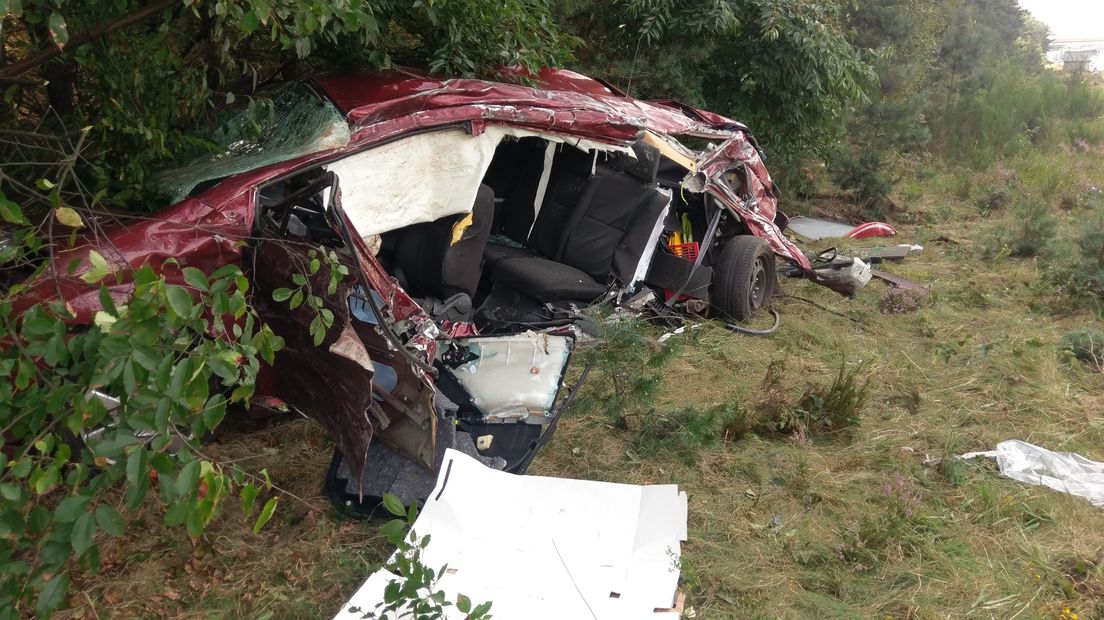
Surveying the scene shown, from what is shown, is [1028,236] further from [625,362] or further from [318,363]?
[318,363]

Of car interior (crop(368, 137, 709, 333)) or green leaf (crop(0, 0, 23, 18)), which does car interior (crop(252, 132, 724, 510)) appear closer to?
car interior (crop(368, 137, 709, 333))

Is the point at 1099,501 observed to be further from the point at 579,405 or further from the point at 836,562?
the point at 579,405

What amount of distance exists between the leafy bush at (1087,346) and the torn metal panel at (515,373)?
145 inches

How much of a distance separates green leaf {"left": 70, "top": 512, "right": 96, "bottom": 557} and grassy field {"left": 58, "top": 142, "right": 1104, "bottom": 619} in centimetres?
121

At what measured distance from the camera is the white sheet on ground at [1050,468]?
377cm

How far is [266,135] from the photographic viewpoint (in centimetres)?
382

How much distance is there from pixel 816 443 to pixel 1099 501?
4.04 ft

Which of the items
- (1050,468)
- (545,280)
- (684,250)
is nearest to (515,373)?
(545,280)

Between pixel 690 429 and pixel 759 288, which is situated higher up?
pixel 690 429

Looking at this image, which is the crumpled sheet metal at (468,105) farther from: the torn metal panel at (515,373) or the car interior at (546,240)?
the torn metal panel at (515,373)

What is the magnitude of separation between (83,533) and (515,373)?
2.06m

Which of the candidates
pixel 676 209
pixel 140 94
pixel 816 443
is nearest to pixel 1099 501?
pixel 816 443

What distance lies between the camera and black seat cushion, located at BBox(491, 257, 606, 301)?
15.7 ft

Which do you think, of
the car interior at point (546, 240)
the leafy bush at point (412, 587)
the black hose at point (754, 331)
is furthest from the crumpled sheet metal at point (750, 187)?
the leafy bush at point (412, 587)
